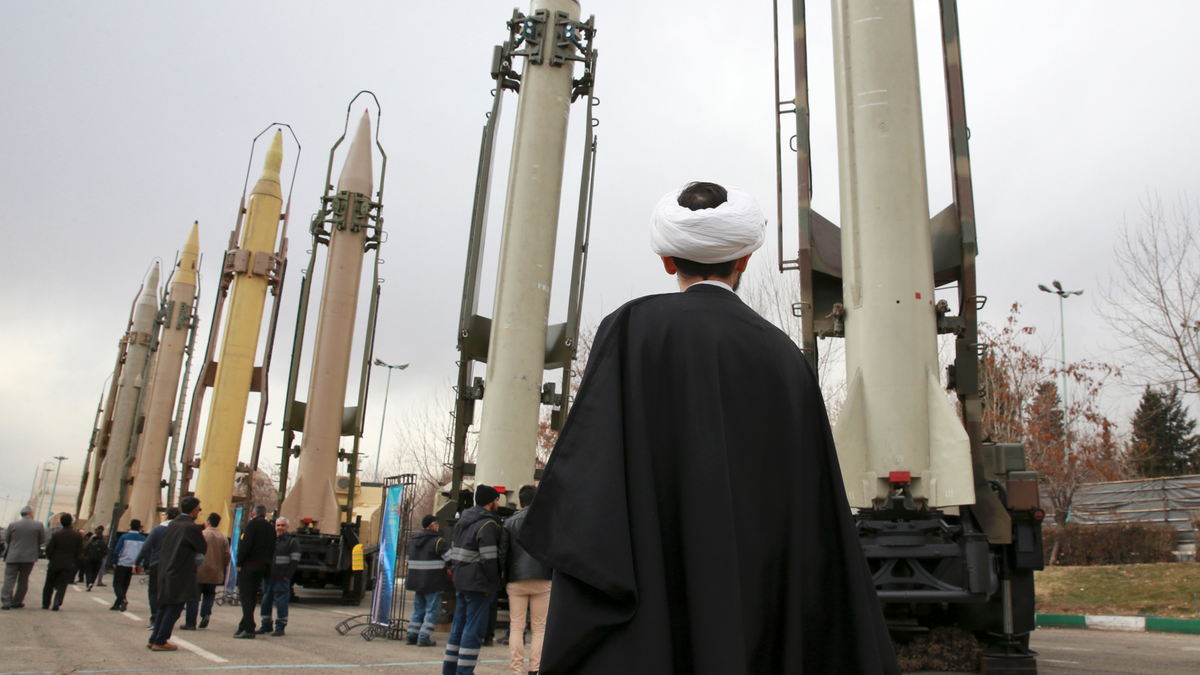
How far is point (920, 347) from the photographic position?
→ 741 cm

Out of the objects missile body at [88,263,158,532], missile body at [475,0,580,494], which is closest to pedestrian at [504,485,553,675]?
missile body at [475,0,580,494]

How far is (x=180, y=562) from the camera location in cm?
853

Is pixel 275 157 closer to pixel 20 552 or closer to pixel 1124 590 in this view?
pixel 20 552

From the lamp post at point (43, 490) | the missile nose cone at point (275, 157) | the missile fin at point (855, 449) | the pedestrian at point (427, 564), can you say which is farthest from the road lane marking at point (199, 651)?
the lamp post at point (43, 490)

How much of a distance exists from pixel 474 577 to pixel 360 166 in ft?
45.4

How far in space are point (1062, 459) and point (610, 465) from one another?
2155cm

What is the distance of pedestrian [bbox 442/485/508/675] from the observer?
643 centimetres

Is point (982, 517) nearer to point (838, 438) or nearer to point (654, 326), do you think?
point (838, 438)

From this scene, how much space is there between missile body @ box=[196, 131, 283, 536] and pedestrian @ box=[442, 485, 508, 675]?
13.5m

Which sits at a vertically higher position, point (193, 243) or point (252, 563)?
point (193, 243)

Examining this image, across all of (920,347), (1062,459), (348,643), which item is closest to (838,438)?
(920,347)

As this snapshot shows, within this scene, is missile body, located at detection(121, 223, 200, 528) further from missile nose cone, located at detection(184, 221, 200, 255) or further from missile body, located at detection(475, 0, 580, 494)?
missile body, located at detection(475, 0, 580, 494)

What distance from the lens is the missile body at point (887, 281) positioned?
23.5 feet

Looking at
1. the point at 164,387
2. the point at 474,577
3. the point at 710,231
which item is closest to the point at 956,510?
the point at 474,577
